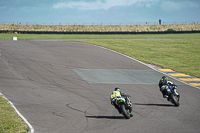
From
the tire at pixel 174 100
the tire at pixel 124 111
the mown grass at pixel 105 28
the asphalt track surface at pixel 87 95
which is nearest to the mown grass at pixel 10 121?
the asphalt track surface at pixel 87 95

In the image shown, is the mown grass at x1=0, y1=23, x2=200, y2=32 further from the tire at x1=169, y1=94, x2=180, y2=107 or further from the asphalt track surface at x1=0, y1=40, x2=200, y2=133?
the tire at x1=169, y1=94, x2=180, y2=107

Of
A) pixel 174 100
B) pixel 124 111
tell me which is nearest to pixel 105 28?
pixel 174 100

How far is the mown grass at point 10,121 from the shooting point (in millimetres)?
8953

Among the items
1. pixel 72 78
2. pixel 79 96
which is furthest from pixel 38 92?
pixel 72 78

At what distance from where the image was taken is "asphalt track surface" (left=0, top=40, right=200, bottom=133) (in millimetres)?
9828

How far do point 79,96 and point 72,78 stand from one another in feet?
15.0

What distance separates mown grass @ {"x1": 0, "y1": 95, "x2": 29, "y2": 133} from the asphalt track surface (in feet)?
1.36

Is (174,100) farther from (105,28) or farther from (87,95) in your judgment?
(105,28)

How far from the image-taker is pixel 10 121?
9797 millimetres

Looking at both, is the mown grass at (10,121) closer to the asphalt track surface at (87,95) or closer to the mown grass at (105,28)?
the asphalt track surface at (87,95)

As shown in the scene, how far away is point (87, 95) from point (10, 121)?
5.26 metres

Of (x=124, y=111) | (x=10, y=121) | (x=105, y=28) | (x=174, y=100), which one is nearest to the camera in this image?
(x=10, y=121)

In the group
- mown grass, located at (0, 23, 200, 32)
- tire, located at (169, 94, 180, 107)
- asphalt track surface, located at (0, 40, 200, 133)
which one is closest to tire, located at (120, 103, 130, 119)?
asphalt track surface, located at (0, 40, 200, 133)

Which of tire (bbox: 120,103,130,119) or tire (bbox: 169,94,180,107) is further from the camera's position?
tire (bbox: 169,94,180,107)
